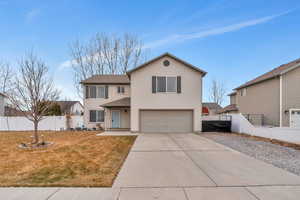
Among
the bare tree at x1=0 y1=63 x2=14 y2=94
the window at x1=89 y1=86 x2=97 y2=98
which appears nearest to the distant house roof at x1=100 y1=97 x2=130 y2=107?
the window at x1=89 y1=86 x2=97 y2=98

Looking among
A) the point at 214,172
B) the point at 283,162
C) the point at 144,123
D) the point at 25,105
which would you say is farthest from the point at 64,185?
the point at 144,123

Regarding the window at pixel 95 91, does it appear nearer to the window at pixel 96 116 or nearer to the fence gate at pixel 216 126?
the window at pixel 96 116

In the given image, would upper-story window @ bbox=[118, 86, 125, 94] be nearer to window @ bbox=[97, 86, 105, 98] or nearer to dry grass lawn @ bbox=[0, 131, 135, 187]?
window @ bbox=[97, 86, 105, 98]

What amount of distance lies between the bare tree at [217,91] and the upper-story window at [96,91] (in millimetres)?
26783

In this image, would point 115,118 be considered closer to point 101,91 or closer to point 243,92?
point 101,91

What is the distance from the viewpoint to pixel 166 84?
14.4m

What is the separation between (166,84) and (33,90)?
388 inches

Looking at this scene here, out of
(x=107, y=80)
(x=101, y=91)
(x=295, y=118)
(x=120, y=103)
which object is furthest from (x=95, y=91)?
(x=295, y=118)

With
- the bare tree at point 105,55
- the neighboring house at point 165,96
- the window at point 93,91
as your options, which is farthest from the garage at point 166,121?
the bare tree at point 105,55

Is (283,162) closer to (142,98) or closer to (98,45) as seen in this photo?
(142,98)

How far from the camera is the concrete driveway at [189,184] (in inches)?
134

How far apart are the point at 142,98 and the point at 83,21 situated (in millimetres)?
9683

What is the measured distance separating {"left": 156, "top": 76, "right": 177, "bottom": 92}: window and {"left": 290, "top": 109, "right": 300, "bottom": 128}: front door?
33.9ft

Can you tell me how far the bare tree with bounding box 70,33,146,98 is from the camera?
25312 millimetres
